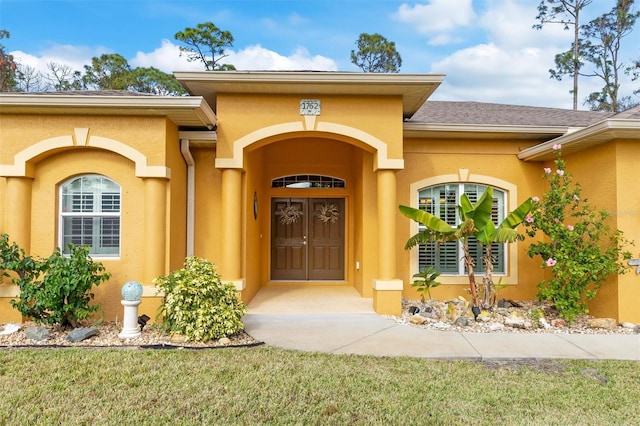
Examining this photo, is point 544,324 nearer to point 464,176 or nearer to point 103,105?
point 464,176

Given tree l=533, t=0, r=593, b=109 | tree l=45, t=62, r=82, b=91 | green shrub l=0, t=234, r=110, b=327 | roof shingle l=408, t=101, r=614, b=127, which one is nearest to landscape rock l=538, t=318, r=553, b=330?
roof shingle l=408, t=101, r=614, b=127

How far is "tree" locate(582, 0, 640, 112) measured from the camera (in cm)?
2277

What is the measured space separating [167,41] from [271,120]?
2061 centimetres

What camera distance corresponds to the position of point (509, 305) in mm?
7918

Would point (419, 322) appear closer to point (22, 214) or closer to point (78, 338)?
point (78, 338)

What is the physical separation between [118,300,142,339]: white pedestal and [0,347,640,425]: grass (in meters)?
0.62

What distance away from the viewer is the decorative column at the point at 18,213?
21.1 ft

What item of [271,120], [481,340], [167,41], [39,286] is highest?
[167,41]

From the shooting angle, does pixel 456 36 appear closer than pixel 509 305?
No

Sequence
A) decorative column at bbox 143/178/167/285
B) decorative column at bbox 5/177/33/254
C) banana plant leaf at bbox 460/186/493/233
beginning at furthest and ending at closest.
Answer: banana plant leaf at bbox 460/186/493/233
decorative column at bbox 143/178/167/285
decorative column at bbox 5/177/33/254

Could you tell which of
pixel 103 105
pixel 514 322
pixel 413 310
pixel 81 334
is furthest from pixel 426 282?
pixel 103 105

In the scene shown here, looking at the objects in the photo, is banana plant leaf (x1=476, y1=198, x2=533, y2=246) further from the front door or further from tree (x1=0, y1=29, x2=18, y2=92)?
tree (x1=0, y1=29, x2=18, y2=92)

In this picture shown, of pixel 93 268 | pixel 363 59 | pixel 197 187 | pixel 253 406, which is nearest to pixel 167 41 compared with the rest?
pixel 363 59

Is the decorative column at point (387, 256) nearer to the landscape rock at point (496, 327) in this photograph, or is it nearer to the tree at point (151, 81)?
the landscape rock at point (496, 327)
